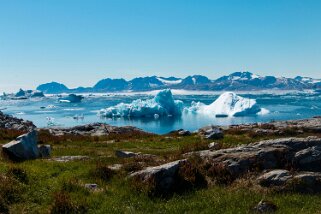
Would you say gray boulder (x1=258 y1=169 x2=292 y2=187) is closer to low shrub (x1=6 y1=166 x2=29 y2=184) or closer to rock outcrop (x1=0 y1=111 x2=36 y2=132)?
low shrub (x1=6 y1=166 x2=29 y2=184)

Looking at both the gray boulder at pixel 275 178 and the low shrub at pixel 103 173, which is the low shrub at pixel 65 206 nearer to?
the low shrub at pixel 103 173

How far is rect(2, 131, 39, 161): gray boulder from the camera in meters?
17.4

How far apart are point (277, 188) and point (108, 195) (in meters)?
5.30

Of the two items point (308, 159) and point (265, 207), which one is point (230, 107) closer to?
point (308, 159)

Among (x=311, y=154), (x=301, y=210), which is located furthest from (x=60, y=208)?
(x=311, y=154)

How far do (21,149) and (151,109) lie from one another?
125 metres

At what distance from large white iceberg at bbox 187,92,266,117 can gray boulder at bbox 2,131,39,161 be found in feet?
422

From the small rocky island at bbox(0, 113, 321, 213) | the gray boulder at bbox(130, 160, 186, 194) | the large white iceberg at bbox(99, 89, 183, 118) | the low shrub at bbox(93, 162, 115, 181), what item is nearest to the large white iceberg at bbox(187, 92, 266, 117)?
the large white iceberg at bbox(99, 89, 183, 118)

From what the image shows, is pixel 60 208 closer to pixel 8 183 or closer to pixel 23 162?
pixel 8 183

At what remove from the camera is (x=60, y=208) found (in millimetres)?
10688

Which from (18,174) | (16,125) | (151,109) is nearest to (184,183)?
(18,174)

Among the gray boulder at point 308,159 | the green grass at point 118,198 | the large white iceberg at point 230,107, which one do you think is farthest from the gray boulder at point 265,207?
the large white iceberg at point 230,107

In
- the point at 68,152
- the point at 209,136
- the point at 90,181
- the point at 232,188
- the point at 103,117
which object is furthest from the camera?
the point at 103,117

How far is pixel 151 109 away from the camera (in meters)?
142
